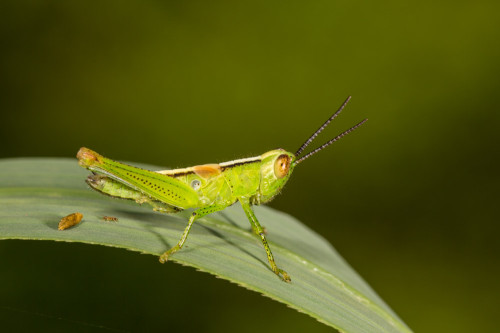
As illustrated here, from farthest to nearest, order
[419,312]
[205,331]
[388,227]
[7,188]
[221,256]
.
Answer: [388,227]
[419,312]
[205,331]
[7,188]
[221,256]

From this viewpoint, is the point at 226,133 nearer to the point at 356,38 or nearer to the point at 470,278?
the point at 356,38

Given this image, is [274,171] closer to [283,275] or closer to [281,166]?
[281,166]

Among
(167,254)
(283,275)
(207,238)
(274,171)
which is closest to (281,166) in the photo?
(274,171)

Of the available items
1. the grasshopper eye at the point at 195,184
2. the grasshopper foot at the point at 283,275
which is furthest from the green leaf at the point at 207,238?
the grasshopper eye at the point at 195,184

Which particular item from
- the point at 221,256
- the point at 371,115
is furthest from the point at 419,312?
the point at 221,256

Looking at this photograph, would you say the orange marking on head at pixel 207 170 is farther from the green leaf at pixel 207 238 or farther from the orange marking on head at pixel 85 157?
the orange marking on head at pixel 85 157
